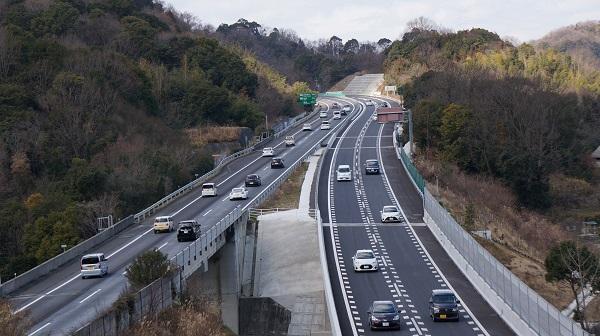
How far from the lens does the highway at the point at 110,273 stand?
117 feet

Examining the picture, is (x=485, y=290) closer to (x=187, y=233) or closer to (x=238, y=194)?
(x=187, y=233)

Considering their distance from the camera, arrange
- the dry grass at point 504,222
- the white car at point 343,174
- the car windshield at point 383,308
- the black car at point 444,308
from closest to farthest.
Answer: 1. the car windshield at point 383,308
2. the black car at point 444,308
3. the dry grass at point 504,222
4. the white car at point 343,174

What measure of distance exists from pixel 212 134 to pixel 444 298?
73.0 m

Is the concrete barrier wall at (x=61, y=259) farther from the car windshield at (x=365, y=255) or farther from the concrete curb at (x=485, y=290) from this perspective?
the concrete curb at (x=485, y=290)

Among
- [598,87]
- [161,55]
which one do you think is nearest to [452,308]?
[161,55]

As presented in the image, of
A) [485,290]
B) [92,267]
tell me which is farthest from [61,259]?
[485,290]

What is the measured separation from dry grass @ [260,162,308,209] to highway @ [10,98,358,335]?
5.02 feet

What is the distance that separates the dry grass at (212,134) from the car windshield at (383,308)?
66975 millimetres

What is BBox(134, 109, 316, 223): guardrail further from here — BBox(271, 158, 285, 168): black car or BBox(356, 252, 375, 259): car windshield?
BBox(356, 252, 375, 259): car windshield

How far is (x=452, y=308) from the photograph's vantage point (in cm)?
3553

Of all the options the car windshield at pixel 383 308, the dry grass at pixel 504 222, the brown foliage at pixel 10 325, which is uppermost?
the brown foliage at pixel 10 325


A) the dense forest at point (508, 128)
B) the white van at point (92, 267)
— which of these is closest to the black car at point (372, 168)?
the dense forest at point (508, 128)

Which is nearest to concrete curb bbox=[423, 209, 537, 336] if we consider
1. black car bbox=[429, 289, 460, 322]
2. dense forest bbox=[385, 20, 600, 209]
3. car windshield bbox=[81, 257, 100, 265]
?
black car bbox=[429, 289, 460, 322]

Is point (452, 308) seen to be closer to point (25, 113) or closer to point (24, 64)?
point (25, 113)
